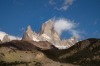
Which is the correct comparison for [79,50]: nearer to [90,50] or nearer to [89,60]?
[90,50]

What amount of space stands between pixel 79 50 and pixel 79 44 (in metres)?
5.37

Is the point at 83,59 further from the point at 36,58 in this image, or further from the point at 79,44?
the point at 79,44

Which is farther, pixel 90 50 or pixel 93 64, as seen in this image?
pixel 90 50

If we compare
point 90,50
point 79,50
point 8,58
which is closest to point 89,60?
point 90,50

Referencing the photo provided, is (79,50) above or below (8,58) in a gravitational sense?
above

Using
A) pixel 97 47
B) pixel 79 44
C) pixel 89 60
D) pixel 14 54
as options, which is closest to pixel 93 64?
pixel 89 60

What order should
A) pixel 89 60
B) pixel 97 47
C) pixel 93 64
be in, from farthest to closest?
pixel 97 47 → pixel 89 60 → pixel 93 64

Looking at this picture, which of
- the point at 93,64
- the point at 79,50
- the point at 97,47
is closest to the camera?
the point at 93,64

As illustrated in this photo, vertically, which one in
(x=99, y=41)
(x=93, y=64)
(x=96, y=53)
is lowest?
(x=93, y=64)

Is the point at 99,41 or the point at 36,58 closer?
the point at 36,58

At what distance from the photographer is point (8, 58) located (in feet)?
212

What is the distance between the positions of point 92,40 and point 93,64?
940 inches

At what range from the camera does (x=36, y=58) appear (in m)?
68.9

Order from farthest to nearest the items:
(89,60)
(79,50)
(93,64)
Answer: (79,50), (89,60), (93,64)
